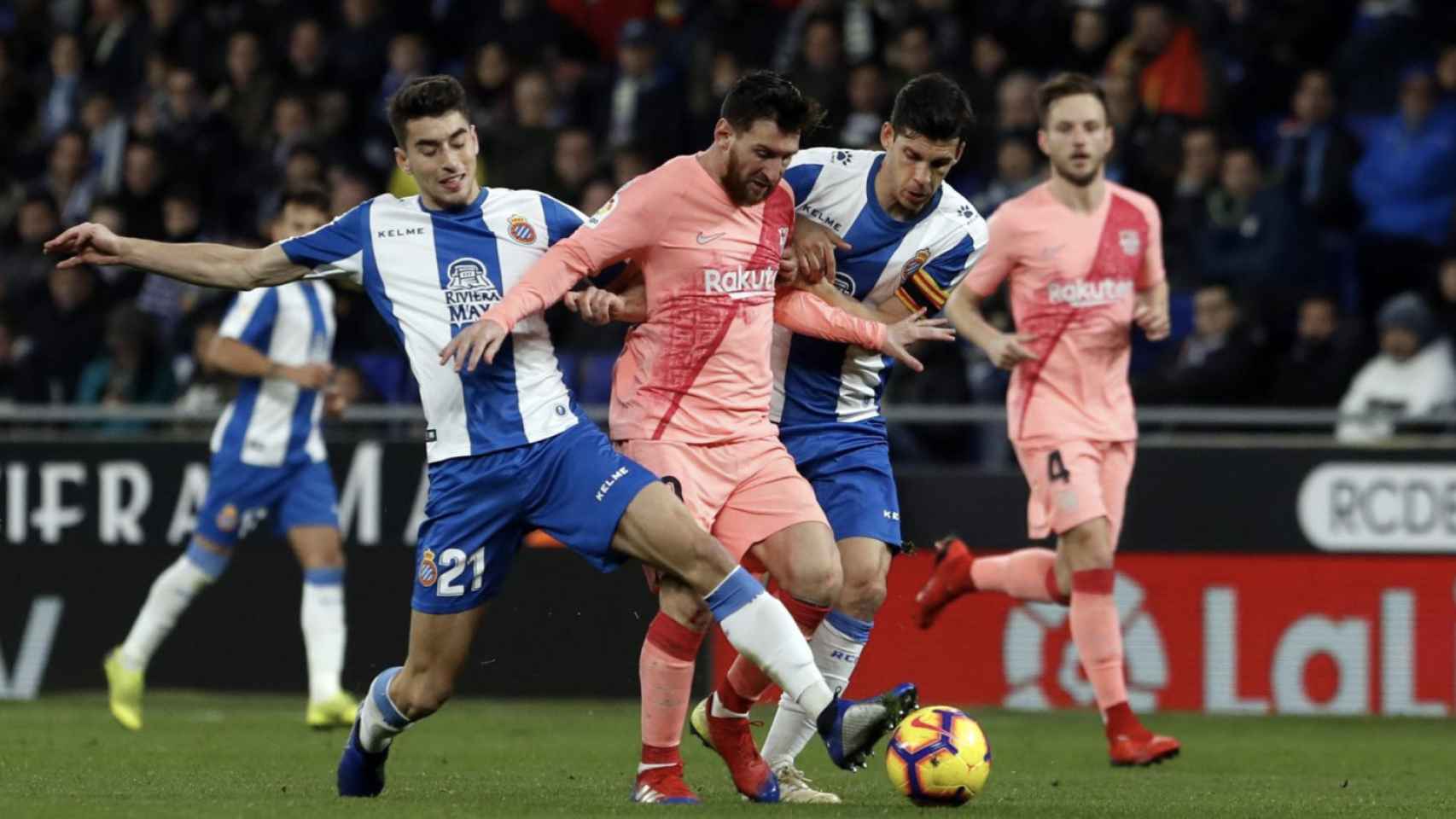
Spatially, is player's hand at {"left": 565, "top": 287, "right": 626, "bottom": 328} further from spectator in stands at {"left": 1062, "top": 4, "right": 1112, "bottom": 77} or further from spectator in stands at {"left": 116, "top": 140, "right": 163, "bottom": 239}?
spectator in stands at {"left": 116, "top": 140, "right": 163, "bottom": 239}

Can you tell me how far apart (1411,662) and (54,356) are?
7.93m

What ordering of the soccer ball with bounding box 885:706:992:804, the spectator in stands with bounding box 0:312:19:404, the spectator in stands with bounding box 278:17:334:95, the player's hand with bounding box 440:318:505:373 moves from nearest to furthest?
the player's hand with bounding box 440:318:505:373, the soccer ball with bounding box 885:706:992:804, the spectator in stands with bounding box 0:312:19:404, the spectator in stands with bounding box 278:17:334:95

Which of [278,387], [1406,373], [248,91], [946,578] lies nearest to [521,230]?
[946,578]

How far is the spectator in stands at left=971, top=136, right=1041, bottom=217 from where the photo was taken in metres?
13.6

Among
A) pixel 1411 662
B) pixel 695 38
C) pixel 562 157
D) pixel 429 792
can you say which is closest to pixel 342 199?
pixel 562 157

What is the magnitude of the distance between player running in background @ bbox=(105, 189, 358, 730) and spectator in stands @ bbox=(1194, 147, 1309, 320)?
5.14 metres

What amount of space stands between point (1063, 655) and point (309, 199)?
432 centimetres

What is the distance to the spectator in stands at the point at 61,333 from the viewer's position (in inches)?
562

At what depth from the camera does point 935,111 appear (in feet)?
24.5

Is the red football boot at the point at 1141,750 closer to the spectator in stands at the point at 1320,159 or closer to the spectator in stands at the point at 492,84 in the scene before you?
the spectator in stands at the point at 1320,159

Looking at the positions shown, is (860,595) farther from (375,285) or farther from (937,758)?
(375,285)

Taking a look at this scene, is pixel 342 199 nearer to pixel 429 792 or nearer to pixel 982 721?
pixel 982 721

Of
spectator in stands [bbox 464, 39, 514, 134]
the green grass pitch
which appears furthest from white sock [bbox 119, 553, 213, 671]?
spectator in stands [bbox 464, 39, 514, 134]

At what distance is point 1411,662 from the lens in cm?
1171
